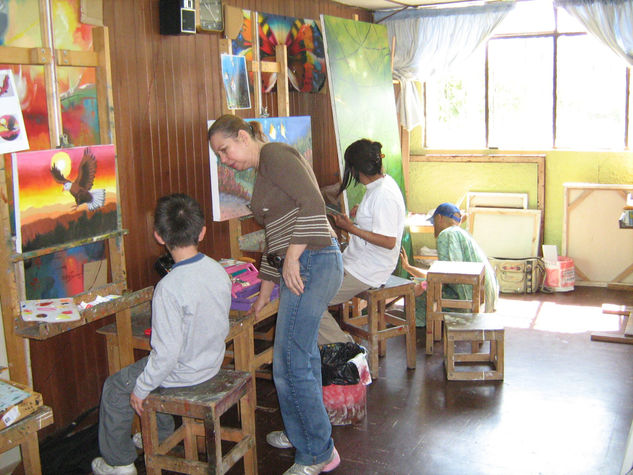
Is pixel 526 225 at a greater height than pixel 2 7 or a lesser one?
lesser

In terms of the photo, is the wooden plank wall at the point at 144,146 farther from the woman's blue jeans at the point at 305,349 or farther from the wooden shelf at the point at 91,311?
the woman's blue jeans at the point at 305,349

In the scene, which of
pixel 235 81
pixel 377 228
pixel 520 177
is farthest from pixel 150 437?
pixel 520 177

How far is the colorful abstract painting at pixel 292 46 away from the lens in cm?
449

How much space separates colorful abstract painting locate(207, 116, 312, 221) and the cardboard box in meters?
1.55

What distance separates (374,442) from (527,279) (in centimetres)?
332

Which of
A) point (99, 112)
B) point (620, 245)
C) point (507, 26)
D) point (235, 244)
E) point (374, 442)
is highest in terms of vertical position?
point (507, 26)


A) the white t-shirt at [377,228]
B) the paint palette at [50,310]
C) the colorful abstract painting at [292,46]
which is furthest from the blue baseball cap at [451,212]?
the paint palette at [50,310]

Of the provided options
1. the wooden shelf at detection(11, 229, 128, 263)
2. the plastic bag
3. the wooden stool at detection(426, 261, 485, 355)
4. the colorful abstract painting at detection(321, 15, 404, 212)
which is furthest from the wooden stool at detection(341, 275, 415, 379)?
the wooden shelf at detection(11, 229, 128, 263)

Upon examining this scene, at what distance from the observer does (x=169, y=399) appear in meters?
2.64

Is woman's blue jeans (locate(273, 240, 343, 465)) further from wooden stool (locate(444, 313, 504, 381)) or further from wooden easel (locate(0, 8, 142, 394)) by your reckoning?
wooden stool (locate(444, 313, 504, 381))

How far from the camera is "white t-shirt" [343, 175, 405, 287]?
13.0 ft

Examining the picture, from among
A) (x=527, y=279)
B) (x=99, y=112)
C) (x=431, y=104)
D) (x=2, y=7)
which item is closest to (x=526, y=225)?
(x=527, y=279)

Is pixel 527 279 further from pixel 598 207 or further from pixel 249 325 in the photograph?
pixel 249 325

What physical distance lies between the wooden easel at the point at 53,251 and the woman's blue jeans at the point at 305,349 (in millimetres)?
743
